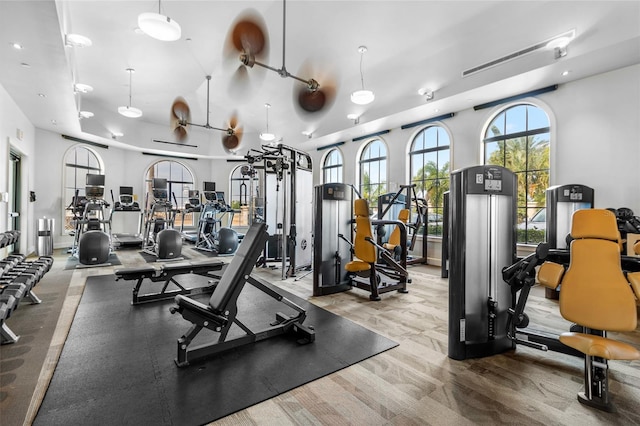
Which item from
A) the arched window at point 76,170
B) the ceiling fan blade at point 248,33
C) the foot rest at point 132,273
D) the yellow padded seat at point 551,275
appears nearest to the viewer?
the yellow padded seat at point 551,275

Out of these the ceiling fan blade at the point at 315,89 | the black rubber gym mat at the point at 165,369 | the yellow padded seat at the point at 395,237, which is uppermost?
the ceiling fan blade at the point at 315,89

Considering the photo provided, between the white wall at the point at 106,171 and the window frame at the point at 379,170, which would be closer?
the window frame at the point at 379,170

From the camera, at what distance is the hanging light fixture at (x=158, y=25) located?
3.81m

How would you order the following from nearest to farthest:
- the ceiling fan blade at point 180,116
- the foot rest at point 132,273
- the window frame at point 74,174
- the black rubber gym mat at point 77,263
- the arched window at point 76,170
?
the foot rest at point 132,273, the black rubber gym mat at point 77,263, the ceiling fan blade at point 180,116, the window frame at point 74,174, the arched window at point 76,170

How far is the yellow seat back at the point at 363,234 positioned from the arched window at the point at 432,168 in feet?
11.6

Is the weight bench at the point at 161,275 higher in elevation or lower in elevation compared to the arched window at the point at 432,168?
lower

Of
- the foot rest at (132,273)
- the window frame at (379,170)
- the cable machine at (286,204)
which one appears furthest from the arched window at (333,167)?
the foot rest at (132,273)

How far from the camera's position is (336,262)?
4523 mm

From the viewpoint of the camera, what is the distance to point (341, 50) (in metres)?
6.11

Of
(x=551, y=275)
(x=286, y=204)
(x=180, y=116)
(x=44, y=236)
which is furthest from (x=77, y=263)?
(x=551, y=275)

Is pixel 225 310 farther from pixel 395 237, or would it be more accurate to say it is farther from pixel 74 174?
pixel 74 174

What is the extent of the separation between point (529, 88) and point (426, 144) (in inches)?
96.7

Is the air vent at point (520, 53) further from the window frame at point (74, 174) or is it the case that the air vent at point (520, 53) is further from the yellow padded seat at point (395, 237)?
the window frame at point (74, 174)

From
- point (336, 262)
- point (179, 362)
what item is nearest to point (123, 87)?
point (336, 262)
